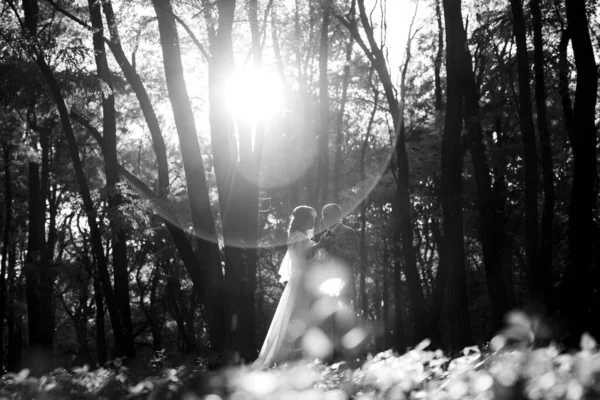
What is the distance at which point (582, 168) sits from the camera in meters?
12.0

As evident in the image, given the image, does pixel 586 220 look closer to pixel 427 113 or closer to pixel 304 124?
pixel 304 124

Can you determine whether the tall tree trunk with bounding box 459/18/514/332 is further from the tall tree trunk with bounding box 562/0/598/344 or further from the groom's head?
the groom's head

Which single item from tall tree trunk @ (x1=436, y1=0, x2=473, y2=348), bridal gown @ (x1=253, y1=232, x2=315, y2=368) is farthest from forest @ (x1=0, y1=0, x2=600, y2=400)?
bridal gown @ (x1=253, y1=232, x2=315, y2=368)

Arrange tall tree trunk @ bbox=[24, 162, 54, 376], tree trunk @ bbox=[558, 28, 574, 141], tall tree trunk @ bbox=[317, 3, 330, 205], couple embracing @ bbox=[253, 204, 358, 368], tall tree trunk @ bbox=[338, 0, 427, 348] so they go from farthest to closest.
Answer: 1. tall tree trunk @ bbox=[24, 162, 54, 376]
2. tall tree trunk @ bbox=[317, 3, 330, 205]
3. tall tree trunk @ bbox=[338, 0, 427, 348]
4. tree trunk @ bbox=[558, 28, 574, 141]
5. couple embracing @ bbox=[253, 204, 358, 368]

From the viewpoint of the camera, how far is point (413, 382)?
3.89 metres

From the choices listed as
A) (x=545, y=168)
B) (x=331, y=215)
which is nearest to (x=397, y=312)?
(x=545, y=168)

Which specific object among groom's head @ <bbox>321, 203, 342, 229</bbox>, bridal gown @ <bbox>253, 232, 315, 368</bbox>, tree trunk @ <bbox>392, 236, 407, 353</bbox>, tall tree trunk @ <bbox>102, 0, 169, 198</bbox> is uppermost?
tall tree trunk @ <bbox>102, 0, 169, 198</bbox>

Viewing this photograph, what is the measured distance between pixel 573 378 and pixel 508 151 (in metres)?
22.0

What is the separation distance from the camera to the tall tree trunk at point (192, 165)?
1177 cm

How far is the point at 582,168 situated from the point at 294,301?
16.7ft

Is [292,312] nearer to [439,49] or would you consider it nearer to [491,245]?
[491,245]

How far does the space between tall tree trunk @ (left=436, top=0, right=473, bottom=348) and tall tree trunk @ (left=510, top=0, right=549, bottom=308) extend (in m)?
4.39

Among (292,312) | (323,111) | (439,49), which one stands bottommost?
(292,312)

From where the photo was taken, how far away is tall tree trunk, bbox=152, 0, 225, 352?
38.6 ft
